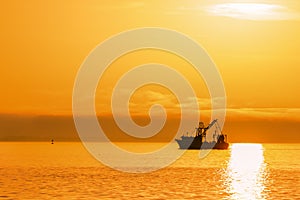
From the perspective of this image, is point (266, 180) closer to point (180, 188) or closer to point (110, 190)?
point (180, 188)

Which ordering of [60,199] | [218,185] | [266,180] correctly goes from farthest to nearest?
[266,180] < [218,185] < [60,199]

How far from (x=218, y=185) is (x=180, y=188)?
9333 millimetres

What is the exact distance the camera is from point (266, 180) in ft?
347

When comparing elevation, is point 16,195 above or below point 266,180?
below

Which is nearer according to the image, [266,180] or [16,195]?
[16,195]

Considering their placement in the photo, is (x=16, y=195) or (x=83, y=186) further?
(x=83, y=186)

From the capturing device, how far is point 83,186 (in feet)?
280

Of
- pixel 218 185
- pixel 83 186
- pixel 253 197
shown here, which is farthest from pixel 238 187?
pixel 83 186

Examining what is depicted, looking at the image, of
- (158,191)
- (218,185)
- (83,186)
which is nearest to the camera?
(158,191)

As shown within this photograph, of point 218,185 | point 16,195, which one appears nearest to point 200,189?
point 218,185

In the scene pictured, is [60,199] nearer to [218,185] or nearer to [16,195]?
[16,195]

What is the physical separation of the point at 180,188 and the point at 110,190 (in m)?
8.99

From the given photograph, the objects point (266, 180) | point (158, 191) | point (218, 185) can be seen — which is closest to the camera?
point (158, 191)

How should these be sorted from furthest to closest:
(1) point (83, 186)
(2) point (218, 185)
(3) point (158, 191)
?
1. (2) point (218, 185)
2. (1) point (83, 186)
3. (3) point (158, 191)
